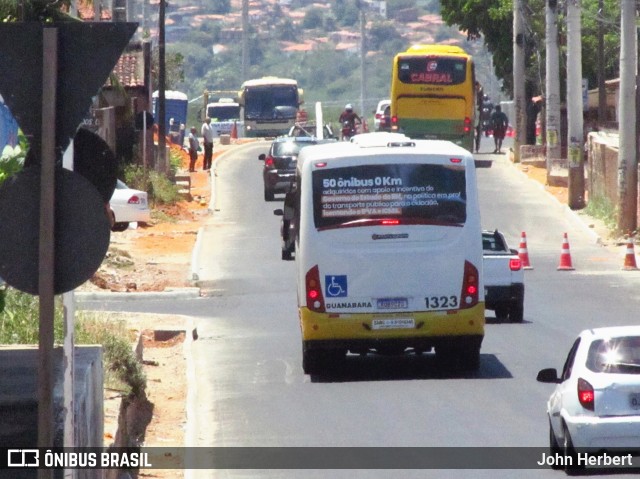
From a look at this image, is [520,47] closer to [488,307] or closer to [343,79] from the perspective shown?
[488,307]

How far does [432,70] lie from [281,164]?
33.8ft

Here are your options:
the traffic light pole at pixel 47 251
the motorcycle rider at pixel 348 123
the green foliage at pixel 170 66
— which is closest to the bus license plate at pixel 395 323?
the traffic light pole at pixel 47 251

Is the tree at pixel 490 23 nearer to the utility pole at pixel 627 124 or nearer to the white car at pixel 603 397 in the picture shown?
the utility pole at pixel 627 124

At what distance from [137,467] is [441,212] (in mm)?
5822

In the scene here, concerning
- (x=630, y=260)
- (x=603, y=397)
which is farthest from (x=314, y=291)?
(x=630, y=260)

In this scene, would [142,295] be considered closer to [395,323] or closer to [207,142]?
[395,323]

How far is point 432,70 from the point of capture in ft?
161

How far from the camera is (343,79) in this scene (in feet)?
531

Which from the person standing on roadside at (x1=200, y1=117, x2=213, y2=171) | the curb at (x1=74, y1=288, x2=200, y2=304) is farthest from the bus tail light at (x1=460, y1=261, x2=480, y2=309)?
the person standing on roadside at (x1=200, y1=117, x2=213, y2=171)

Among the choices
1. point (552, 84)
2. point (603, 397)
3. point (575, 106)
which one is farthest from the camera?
point (552, 84)

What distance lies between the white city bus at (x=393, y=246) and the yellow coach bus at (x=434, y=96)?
33.2m

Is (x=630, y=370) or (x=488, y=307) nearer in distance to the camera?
(x=630, y=370)

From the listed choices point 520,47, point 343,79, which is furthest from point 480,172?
point 343,79

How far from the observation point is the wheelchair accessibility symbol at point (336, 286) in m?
15.4
